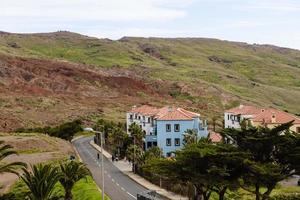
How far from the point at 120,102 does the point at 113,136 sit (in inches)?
3170

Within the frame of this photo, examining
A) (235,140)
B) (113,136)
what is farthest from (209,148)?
(113,136)

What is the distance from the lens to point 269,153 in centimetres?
3922

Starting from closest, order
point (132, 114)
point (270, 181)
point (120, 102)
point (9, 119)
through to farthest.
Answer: point (270, 181)
point (132, 114)
point (9, 119)
point (120, 102)

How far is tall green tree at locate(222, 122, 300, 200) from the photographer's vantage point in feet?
122

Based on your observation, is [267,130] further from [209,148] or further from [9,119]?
[9,119]

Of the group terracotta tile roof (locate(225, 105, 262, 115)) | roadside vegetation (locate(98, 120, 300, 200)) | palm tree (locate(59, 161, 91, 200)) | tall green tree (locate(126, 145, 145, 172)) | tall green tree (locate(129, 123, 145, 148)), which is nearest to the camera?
roadside vegetation (locate(98, 120, 300, 200))

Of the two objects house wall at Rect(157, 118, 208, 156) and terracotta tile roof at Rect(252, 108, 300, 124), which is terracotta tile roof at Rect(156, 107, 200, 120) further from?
terracotta tile roof at Rect(252, 108, 300, 124)

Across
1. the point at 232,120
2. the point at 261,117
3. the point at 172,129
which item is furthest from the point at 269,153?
the point at 232,120

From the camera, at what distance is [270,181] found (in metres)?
37.6

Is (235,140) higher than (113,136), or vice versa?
(235,140)

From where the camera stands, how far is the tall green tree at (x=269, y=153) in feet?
122

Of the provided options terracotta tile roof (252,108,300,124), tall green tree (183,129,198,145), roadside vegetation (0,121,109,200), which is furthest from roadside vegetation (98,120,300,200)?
terracotta tile roof (252,108,300,124)

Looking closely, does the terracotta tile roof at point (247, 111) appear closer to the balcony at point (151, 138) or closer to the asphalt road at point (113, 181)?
the balcony at point (151, 138)

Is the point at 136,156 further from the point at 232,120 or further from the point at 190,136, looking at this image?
the point at 232,120
